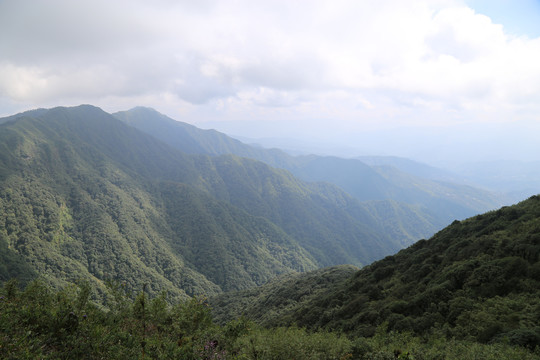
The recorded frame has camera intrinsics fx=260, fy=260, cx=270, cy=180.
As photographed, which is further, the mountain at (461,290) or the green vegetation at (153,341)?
the mountain at (461,290)

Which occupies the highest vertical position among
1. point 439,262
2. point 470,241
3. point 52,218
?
point 470,241

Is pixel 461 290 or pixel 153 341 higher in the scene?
pixel 153 341

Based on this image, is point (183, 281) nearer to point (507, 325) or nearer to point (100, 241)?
point (100, 241)

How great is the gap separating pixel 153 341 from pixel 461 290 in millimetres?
23167

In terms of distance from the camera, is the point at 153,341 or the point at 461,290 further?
the point at 461,290

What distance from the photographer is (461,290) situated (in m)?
21.4

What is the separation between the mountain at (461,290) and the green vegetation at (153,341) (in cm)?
257

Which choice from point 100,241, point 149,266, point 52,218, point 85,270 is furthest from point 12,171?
point 149,266

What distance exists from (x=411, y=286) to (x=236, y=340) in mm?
21718

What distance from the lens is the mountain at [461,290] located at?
1675 centimetres

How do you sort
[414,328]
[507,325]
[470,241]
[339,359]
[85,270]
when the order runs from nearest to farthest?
[339,359]
[507,325]
[414,328]
[470,241]
[85,270]

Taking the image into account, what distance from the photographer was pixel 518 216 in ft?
98.2

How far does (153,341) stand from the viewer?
1198cm

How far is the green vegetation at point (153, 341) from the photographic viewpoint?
10617 millimetres
